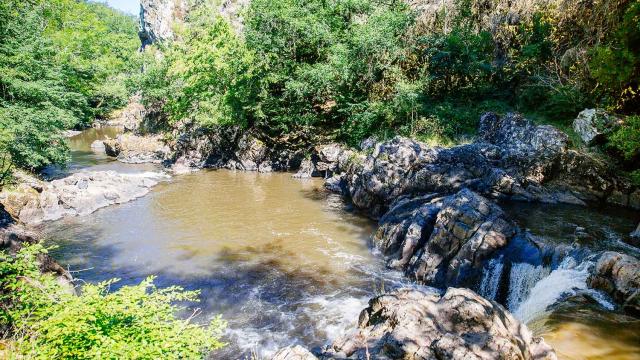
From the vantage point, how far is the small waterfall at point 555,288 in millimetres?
9500

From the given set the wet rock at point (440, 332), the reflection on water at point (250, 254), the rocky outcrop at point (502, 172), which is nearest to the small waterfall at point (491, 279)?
the reflection on water at point (250, 254)

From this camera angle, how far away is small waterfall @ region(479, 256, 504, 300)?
10797 mm

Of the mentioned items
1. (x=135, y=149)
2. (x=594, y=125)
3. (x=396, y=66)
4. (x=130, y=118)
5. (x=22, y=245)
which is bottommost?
(x=22, y=245)

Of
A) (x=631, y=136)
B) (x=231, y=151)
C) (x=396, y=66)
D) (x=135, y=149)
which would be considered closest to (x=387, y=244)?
(x=631, y=136)

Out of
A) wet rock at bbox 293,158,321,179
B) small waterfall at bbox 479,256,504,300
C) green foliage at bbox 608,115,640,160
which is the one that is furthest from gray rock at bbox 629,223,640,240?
wet rock at bbox 293,158,321,179

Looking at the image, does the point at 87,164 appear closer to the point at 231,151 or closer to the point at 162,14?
the point at 231,151

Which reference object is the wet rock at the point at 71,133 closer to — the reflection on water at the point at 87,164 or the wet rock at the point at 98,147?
the reflection on water at the point at 87,164

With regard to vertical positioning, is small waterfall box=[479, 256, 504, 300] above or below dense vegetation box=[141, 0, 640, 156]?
below

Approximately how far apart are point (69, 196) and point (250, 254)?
1129 cm

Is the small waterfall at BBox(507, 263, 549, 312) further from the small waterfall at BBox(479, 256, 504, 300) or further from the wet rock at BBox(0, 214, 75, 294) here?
the wet rock at BBox(0, 214, 75, 294)

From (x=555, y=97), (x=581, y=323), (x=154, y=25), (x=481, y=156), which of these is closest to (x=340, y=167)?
(x=481, y=156)

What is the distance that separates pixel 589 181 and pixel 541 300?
337 inches

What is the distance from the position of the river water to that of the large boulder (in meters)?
0.51

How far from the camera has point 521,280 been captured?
10.6 m
